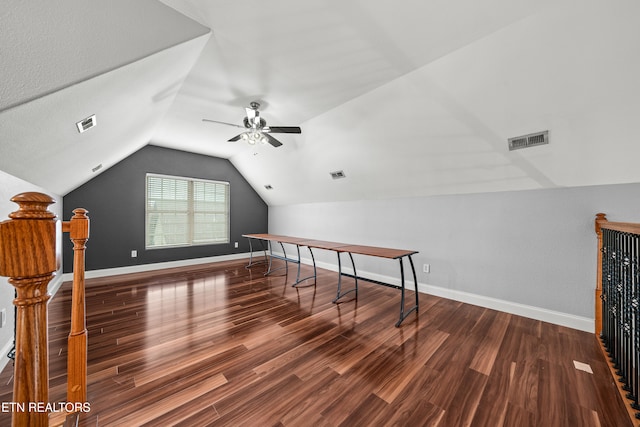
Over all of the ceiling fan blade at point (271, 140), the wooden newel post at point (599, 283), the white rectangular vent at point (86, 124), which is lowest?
the wooden newel post at point (599, 283)

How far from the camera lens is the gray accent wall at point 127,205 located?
4.52 m

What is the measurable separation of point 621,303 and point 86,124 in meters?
4.50

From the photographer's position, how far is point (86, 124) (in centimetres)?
221

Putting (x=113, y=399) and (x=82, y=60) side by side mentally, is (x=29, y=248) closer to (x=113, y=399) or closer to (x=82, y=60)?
(x=82, y=60)

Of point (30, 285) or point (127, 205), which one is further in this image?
point (127, 205)

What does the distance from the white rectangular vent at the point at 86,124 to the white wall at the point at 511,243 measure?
3.94 m

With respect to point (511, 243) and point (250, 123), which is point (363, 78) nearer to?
point (250, 123)

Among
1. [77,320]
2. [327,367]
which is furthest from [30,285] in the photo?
[327,367]

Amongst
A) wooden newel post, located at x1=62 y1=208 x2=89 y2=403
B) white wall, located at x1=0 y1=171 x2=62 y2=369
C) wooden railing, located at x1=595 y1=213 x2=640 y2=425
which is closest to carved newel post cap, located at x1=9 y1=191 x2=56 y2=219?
wooden newel post, located at x1=62 y1=208 x2=89 y2=403

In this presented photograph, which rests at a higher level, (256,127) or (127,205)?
(256,127)

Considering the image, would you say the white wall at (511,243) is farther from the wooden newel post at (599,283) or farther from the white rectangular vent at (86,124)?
the white rectangular vent at (86,124)

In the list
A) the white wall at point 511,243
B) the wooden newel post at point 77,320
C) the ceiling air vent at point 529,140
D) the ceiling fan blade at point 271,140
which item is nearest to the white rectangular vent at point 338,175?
the white wall at point 511,243

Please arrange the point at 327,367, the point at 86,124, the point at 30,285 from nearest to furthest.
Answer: the point at 30,285
the point at 327,367
the point at 86,124

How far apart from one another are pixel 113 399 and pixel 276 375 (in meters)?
1.06
